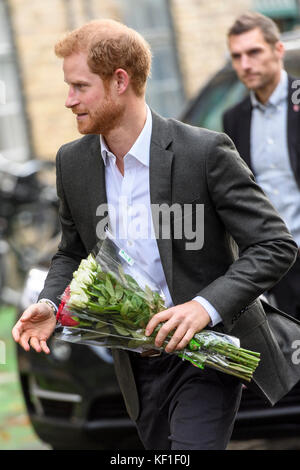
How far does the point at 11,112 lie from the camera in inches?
518

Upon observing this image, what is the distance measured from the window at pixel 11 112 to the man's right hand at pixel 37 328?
10192 mm

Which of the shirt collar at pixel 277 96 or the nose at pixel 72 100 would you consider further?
the shirt collar at pixel 277 96

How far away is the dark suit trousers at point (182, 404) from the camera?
3.10 m

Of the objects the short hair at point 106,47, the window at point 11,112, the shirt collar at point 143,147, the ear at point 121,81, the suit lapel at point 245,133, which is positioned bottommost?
the window at point 11,112

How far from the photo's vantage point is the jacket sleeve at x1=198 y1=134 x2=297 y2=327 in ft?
9.61

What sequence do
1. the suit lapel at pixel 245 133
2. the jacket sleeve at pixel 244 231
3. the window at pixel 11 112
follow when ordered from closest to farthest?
the jacket sleeve at pixel 244 231 < the suit lapel at pixel 245 133 < the window at pixel 11 112

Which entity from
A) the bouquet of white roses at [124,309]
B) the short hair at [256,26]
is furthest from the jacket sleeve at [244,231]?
the short hair at [256,26]

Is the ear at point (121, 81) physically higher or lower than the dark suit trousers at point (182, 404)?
higher

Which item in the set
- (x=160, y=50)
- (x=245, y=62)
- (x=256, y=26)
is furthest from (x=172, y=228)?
(x=160, y=50)

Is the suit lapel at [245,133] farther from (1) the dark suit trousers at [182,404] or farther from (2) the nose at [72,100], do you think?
(2) the nose at [72,100]

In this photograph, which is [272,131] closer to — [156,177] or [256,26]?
[256,26]

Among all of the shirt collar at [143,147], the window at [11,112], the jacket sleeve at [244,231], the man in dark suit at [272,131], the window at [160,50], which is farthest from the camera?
the window at [160,50]

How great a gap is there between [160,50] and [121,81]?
1151 centimetres
